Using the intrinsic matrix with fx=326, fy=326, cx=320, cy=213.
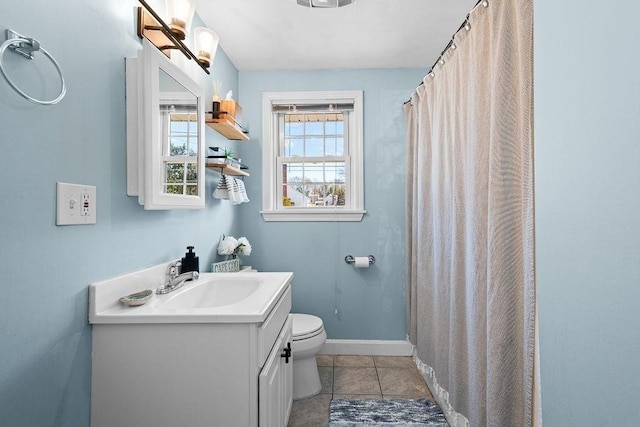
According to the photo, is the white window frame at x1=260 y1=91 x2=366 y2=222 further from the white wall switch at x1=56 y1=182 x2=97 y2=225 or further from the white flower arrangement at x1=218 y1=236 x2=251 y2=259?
the white wall switch at x1=56 y1=182 x2=97 y2=225

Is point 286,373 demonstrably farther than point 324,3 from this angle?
No

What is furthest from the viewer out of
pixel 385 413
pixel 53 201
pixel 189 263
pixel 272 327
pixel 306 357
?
pixel 306 357

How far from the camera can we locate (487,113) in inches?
50.8

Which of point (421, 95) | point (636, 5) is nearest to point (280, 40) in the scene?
point (421, 95)

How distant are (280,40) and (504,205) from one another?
1.84m

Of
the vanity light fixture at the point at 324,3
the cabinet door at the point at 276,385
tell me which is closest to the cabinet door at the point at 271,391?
the cabinet door at the point at 276,385

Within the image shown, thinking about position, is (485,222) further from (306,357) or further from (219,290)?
(306,357)

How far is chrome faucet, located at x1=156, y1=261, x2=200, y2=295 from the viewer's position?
1.36 m

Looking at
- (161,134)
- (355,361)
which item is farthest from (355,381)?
(161,134)

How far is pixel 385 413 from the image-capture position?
1876 mm

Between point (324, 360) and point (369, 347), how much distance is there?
1.26ft

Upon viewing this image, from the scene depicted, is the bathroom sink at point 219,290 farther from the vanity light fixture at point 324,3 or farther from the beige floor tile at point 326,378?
the vanity light fixture at point 324,3

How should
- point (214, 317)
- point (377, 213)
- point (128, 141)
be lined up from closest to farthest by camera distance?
point (214, 317) → point (128, 141) → point (377, 213)

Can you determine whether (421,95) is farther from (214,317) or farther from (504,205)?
(214,317)
